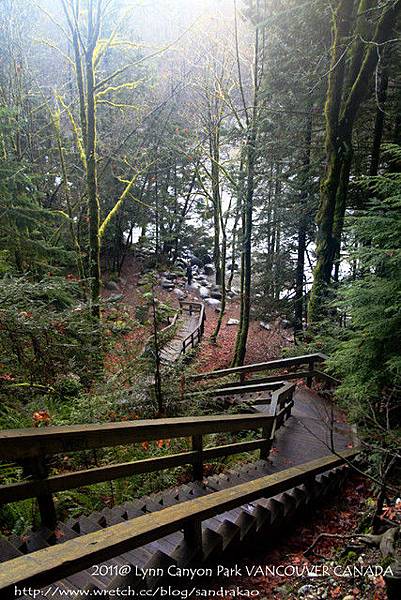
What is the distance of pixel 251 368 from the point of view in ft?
25.5

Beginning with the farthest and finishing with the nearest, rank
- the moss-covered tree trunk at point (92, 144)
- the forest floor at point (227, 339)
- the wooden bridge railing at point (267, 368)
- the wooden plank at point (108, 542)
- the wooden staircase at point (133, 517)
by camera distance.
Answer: the forest floor at point (227, 339) → the moss-covered tree trunk at point (92, 144) → the wooden bridge railing at point (267, 368) → the wooden staircase at point (133, 517) → the wooden plank at point (108, 542)

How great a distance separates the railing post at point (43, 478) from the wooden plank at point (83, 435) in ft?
0.62

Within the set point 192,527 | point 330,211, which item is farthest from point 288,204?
point 192,527

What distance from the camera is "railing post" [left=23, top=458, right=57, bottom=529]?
2.33 metres

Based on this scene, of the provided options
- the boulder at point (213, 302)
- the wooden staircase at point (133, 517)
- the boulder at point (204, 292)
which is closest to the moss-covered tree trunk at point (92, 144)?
the wooden staircase at point (133, 517)

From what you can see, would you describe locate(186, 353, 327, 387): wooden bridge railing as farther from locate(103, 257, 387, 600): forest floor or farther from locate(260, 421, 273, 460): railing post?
locate(260, 421, 273, 460): railing post

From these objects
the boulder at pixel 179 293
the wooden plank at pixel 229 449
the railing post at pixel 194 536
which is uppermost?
the railing post at pixel 194 536

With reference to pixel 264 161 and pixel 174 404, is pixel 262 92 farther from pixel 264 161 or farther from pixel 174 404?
pixel 174 404

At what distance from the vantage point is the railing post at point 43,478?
2326mm

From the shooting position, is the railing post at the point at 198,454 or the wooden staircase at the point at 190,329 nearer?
the railing post at the point at 198,454

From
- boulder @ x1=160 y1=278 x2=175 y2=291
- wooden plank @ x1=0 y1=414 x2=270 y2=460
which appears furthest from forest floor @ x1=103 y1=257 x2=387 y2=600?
boulder @ x1=160 y1=278 x2=175 y2=291

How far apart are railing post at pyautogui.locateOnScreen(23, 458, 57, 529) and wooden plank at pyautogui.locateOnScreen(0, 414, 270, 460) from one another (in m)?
0.19

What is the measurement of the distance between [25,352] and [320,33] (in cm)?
1179

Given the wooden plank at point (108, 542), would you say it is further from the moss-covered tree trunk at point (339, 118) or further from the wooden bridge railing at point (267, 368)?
the moss-covered tree trunk at point (339, 118)
